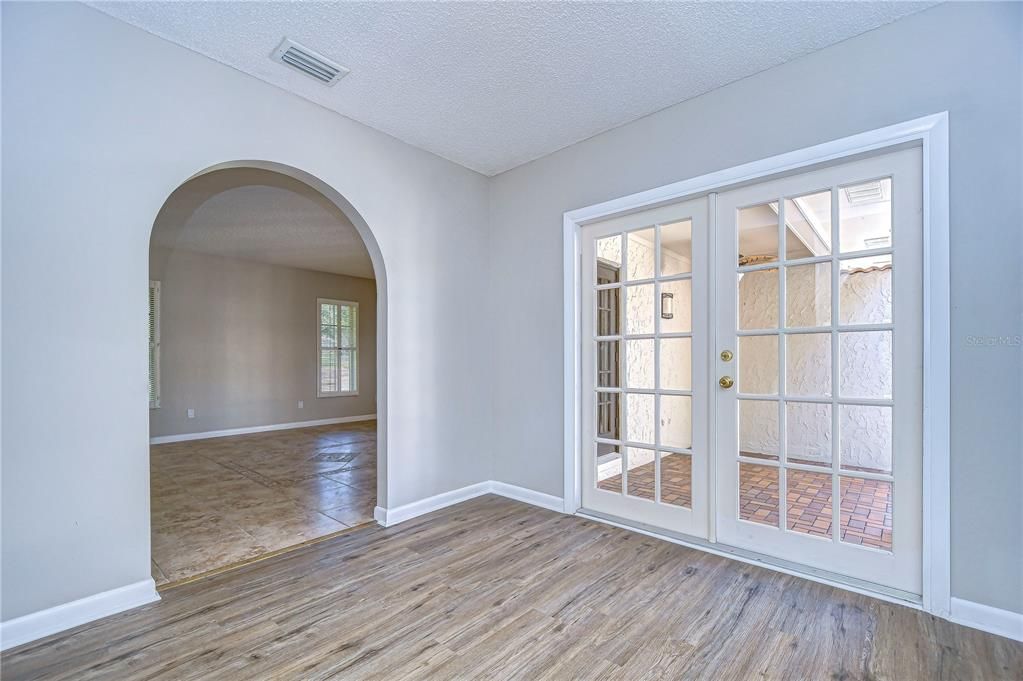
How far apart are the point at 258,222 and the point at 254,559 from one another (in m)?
4.01

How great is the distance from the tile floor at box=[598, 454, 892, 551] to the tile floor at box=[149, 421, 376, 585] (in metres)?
1.95

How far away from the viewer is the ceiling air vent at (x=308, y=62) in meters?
2.29

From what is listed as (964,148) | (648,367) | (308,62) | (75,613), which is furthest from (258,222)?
(964,148)

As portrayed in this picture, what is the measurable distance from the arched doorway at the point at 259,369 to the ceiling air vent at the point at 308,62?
0.54 meters

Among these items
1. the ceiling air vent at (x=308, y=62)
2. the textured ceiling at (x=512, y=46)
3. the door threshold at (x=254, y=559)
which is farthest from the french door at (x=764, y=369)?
the ceiling air vent at (x=308, y=62)

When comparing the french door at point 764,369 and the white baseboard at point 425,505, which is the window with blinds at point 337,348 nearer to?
the white baseboard at point 425,505

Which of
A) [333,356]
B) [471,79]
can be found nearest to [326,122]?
[471,79]

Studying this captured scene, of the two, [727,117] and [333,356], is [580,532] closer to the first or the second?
[727,117]

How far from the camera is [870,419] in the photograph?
3.04m

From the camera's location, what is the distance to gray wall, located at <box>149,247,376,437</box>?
6547 mm

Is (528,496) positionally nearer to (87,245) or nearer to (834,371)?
(834,371)

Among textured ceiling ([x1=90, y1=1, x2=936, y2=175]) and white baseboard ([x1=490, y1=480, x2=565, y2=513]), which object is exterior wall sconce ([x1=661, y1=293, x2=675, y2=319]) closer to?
textured ceiling ([x1=90, y1=1, x2=936, y2=175])

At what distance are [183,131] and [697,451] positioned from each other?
10.6 feet

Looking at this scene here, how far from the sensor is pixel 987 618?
1.89 metres
